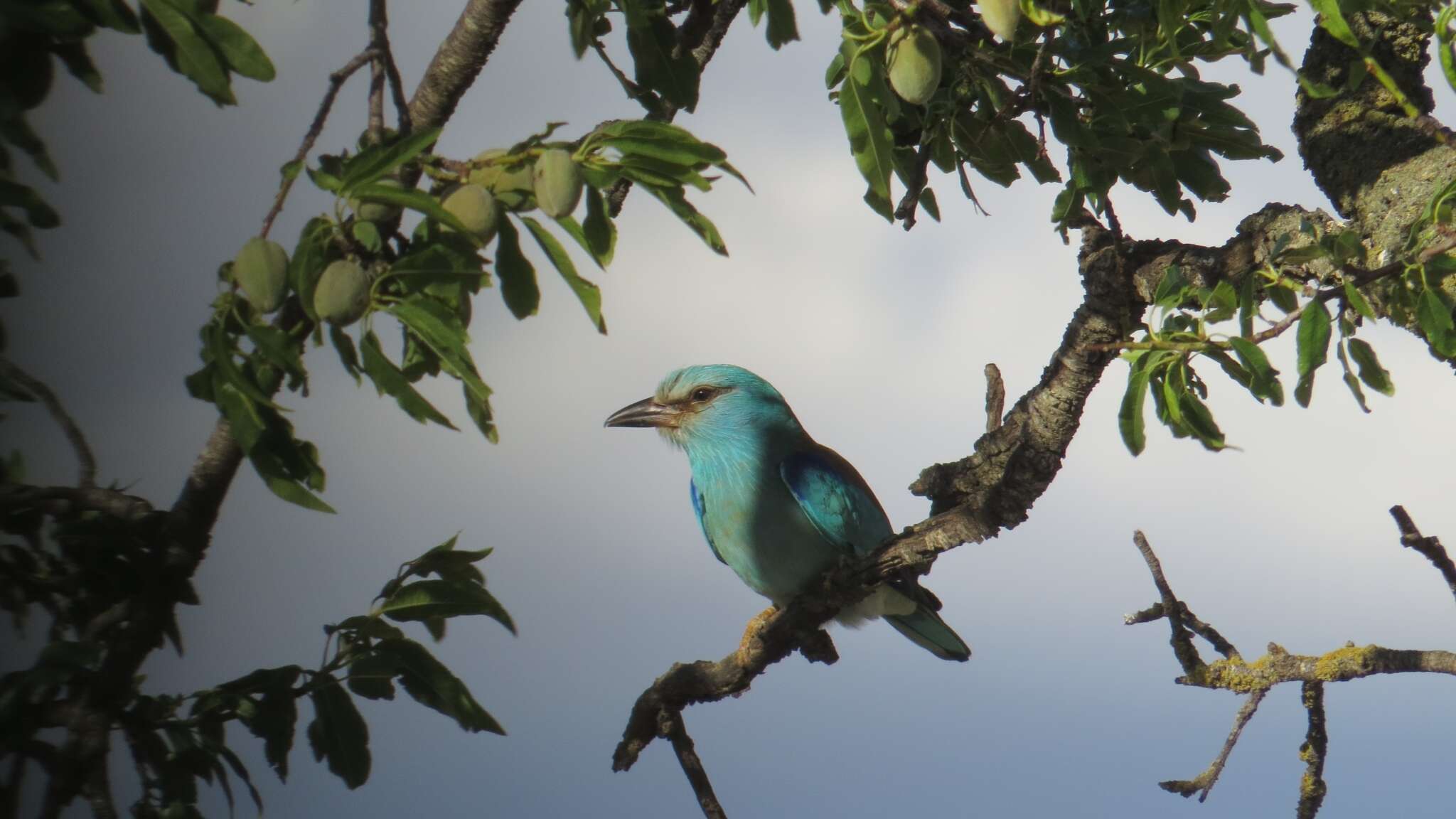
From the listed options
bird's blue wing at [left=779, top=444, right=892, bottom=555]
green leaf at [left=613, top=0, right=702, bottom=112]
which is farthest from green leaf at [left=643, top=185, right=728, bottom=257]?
bird's blue wing at [left=779, top=444, right=892, bottom=555]

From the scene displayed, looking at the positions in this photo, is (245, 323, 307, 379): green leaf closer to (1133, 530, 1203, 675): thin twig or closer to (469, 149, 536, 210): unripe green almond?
(469, 149, 536, 210): unripe green almond

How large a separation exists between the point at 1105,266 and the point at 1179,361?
0.66 metres

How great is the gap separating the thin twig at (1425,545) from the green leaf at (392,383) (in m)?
1.98

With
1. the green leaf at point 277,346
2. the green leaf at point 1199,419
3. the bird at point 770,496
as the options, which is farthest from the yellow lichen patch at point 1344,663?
the green leaf at point 277,346

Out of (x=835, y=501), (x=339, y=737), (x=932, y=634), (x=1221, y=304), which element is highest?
(x=835, y=501)

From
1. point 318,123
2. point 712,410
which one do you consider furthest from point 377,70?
point 712,410

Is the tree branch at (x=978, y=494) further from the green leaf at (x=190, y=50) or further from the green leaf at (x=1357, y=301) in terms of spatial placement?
the green leaf at (x=190, y=50)

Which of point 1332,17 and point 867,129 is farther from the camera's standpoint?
point 867,129

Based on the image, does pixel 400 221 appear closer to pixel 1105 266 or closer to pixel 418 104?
pixel 418 104

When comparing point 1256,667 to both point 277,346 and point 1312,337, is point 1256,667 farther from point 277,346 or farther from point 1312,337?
point 277,346

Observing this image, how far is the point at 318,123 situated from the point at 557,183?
360 mm

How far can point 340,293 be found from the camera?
140cm

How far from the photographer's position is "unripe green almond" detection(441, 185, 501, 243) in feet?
4.70

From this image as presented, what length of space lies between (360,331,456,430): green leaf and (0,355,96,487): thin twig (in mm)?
723
